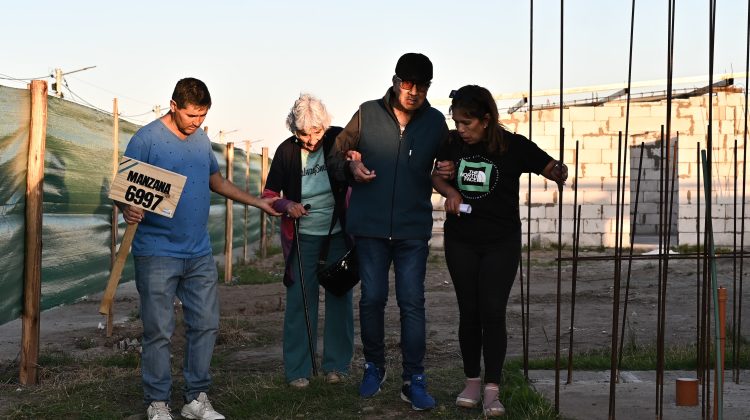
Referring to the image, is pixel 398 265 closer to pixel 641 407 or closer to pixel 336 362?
pixel 336 362

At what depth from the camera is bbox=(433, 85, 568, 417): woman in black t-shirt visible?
4441mm

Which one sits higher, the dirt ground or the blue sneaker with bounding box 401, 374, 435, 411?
the blue sneaker with bounding box 401, 374, 435, 411

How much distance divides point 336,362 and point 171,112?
1.66 m

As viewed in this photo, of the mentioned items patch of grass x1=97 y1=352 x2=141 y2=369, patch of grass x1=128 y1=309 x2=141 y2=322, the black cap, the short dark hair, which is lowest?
patch of grass x1=128 y1=309 x2=141 y2=322

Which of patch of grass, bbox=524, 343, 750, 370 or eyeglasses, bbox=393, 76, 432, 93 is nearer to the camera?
eyeglasses, bbox=393, 76, 432, 93

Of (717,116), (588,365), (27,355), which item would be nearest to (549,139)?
(717,116)

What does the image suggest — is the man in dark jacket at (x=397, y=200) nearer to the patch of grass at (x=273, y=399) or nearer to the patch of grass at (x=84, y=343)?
the patch of grass at (x=273, y=399)

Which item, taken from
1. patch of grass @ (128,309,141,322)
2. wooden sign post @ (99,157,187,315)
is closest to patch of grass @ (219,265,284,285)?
patch of grass @ (128,309,141,322)

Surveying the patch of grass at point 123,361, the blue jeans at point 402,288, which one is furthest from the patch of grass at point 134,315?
the blue jeans at point 402,288

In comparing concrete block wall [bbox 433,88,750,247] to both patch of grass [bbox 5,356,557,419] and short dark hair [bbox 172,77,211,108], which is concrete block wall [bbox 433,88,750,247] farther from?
short dark hair [bbox 172,77,211,108]

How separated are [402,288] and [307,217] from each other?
0.74 meters

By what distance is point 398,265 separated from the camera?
15.3ft

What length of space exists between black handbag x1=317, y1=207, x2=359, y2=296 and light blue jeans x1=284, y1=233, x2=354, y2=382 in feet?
0.13

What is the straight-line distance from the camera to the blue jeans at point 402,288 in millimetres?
4637
